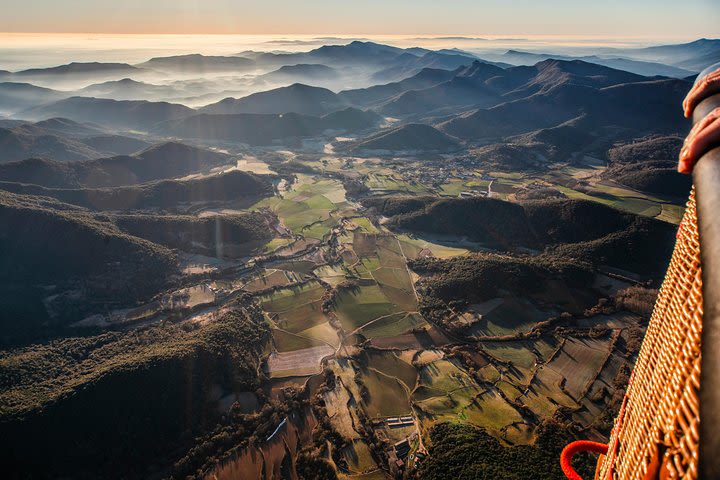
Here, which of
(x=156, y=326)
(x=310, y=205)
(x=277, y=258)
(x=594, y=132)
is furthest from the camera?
(x=594, y=132)

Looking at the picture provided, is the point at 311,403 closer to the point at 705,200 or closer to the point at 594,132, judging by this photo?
the point at 705,200

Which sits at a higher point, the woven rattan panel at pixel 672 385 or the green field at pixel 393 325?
the woven rattan panel at pixel 672 385

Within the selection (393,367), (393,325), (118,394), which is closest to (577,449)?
(393,367)

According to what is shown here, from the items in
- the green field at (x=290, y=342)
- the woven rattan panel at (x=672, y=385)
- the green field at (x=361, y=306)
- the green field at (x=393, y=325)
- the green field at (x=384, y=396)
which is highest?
the woven rattan panel at (x=672, y=385)

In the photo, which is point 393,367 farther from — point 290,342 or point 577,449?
point 577,449

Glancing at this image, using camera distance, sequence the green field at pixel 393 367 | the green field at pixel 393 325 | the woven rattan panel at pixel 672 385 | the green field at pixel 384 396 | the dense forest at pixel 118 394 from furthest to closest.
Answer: the green field at pixel 393 325 < the green field at pixel 393 367 < the green field at pixel 384 396 < the dense forest at pixel 118 394 < the woven rattan panel at pixel 672 385

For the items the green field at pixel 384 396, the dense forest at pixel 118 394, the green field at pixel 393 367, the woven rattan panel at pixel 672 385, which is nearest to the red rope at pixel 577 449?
the woven rattan panel at pixel 672 385

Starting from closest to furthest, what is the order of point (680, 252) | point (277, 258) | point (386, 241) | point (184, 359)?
point (680, 252)
point (184, 359)
point (277, 258)
point (386, 241)

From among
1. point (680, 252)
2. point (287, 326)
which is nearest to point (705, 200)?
point (680, 252)

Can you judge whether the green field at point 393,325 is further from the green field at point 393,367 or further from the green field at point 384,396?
the green field at point 384,396
